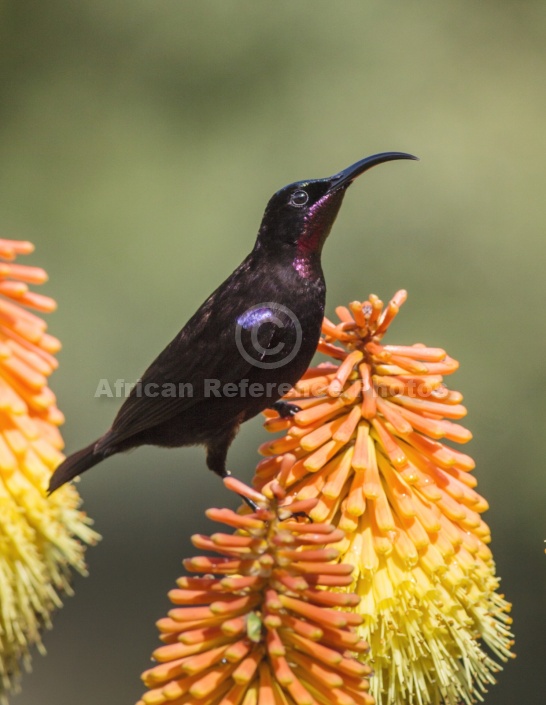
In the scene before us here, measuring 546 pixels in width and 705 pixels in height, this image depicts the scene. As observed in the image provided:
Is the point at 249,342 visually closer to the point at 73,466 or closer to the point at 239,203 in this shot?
the point at 73,466

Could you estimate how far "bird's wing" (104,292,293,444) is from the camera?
3332mm

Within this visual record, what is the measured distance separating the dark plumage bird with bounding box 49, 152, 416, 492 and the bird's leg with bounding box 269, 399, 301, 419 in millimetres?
135

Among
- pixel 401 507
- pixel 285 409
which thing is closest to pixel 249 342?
pixel 285 409

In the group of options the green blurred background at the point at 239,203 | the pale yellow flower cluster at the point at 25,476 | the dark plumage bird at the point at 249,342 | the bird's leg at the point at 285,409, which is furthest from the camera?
the green blurred background at the point at 239,203

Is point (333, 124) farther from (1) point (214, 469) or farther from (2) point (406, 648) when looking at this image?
(2) point (406, 648)

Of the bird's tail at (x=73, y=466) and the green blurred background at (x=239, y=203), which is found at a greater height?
the green blurred background at (x=239, y=203)

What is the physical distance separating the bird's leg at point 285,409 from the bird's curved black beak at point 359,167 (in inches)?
29.6

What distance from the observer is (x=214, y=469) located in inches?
146

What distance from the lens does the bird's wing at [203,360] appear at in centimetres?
333

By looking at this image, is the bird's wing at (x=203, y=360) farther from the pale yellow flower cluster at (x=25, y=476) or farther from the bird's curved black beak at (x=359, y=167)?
the pale yellow flower cluster at (x=25, y=476)

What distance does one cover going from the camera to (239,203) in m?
6.97

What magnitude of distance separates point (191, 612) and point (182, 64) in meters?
6.65
